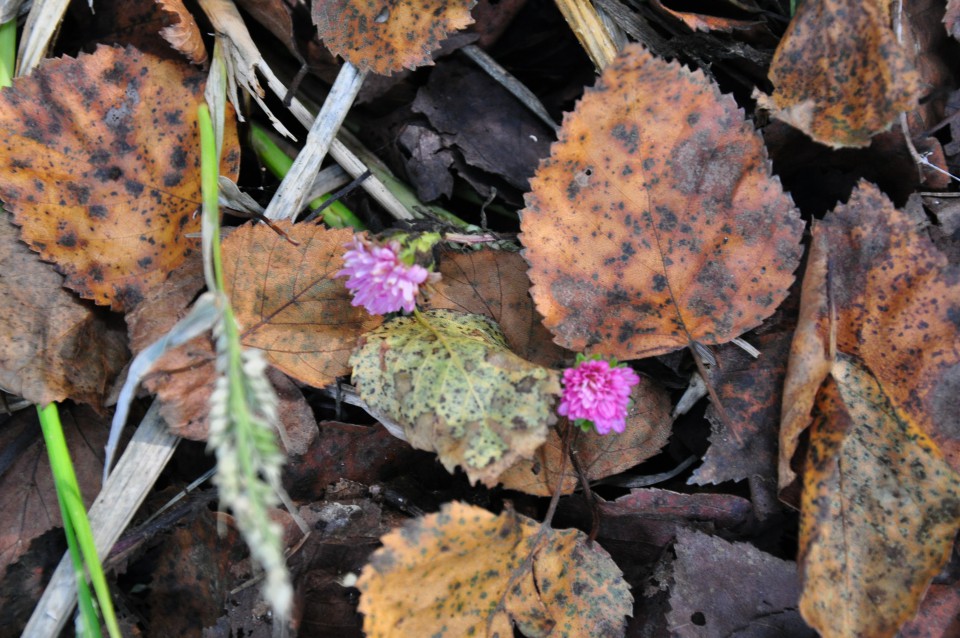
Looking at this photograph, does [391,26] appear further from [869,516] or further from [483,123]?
[869,516]

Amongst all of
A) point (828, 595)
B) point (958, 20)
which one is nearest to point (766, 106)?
point (958, 20)

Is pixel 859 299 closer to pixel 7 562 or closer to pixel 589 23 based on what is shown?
pixel 589 23

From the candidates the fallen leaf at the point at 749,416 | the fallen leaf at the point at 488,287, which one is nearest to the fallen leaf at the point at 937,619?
the fallen leaf at the point at 749,416

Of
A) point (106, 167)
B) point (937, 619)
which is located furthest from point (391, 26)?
point (937, 619)

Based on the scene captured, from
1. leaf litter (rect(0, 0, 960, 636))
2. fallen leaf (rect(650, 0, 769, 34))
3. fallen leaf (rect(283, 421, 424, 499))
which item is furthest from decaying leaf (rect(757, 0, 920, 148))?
fallen leaf (rect(283, 421, 424, 499))

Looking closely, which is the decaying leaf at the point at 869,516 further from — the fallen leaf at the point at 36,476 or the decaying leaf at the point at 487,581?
the fallen leaf at the point at 36,476
